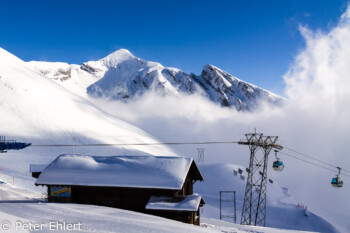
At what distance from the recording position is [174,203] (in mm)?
20453

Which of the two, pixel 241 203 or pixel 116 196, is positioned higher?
pixel 116 196

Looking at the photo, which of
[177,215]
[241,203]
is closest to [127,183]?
[177,215]

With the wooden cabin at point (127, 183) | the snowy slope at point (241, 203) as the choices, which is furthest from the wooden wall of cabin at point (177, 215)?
the snowy slope at point (241, 203)

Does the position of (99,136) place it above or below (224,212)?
above

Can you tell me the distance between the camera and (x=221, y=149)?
174375 mm

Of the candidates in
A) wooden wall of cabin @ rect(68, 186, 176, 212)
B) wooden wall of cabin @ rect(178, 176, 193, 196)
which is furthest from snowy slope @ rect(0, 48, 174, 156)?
wooden wall of cabin @ rect(68, 186, 176, 212)

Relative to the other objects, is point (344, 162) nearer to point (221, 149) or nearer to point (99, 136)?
point (221, 149)

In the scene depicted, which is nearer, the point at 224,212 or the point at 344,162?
the point at 224,212

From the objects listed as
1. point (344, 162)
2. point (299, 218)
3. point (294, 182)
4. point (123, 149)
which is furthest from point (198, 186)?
point (344, 162)

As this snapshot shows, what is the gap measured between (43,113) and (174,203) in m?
94.1

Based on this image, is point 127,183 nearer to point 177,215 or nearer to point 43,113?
point 177,215

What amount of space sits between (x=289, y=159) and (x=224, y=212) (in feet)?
474

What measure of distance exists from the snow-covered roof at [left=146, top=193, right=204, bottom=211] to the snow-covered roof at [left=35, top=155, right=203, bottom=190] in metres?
0.90

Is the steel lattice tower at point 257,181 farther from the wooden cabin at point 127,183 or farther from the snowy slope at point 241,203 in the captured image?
the wooden cabin at point 127,183
